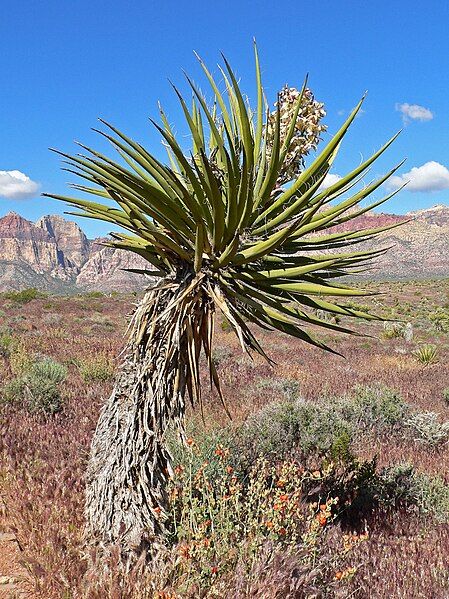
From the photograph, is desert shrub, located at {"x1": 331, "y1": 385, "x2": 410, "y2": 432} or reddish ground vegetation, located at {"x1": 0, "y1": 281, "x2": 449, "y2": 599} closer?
reddish ground vegetation, located at {"x1": 0, "y1": 281, "x2": 449, "y2": 599}

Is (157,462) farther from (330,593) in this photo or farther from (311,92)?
(311,92)

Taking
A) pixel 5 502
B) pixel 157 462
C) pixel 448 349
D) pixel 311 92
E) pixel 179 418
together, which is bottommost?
pixel 448 349

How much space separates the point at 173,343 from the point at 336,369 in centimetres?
1165

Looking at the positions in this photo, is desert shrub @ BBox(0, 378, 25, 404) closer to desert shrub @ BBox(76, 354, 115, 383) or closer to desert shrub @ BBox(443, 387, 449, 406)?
desert shrub @ BBox(76, 354, 115, 383)

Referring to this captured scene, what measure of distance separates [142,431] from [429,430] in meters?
5.82

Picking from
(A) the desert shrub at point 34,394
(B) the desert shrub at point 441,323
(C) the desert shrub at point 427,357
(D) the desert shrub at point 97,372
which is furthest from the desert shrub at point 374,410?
(B) the desert shrub at point 441,323

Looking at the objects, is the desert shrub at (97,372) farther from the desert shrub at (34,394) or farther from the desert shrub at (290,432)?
the desert shrub at (290,432)

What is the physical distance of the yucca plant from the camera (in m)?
2.83

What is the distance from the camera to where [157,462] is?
135 inches

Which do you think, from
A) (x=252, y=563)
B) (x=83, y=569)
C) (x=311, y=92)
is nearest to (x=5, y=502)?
(x=83, y=569)

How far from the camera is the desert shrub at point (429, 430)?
7.41 m

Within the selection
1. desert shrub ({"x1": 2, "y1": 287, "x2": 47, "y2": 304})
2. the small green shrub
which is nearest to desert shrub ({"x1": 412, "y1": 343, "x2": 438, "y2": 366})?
the small green shrub

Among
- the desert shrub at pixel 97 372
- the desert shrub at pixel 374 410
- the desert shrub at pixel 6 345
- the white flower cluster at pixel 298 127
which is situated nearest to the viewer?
the white flower cluster at pixel 298 127

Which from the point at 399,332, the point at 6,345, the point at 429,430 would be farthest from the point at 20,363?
the point at 399,332
